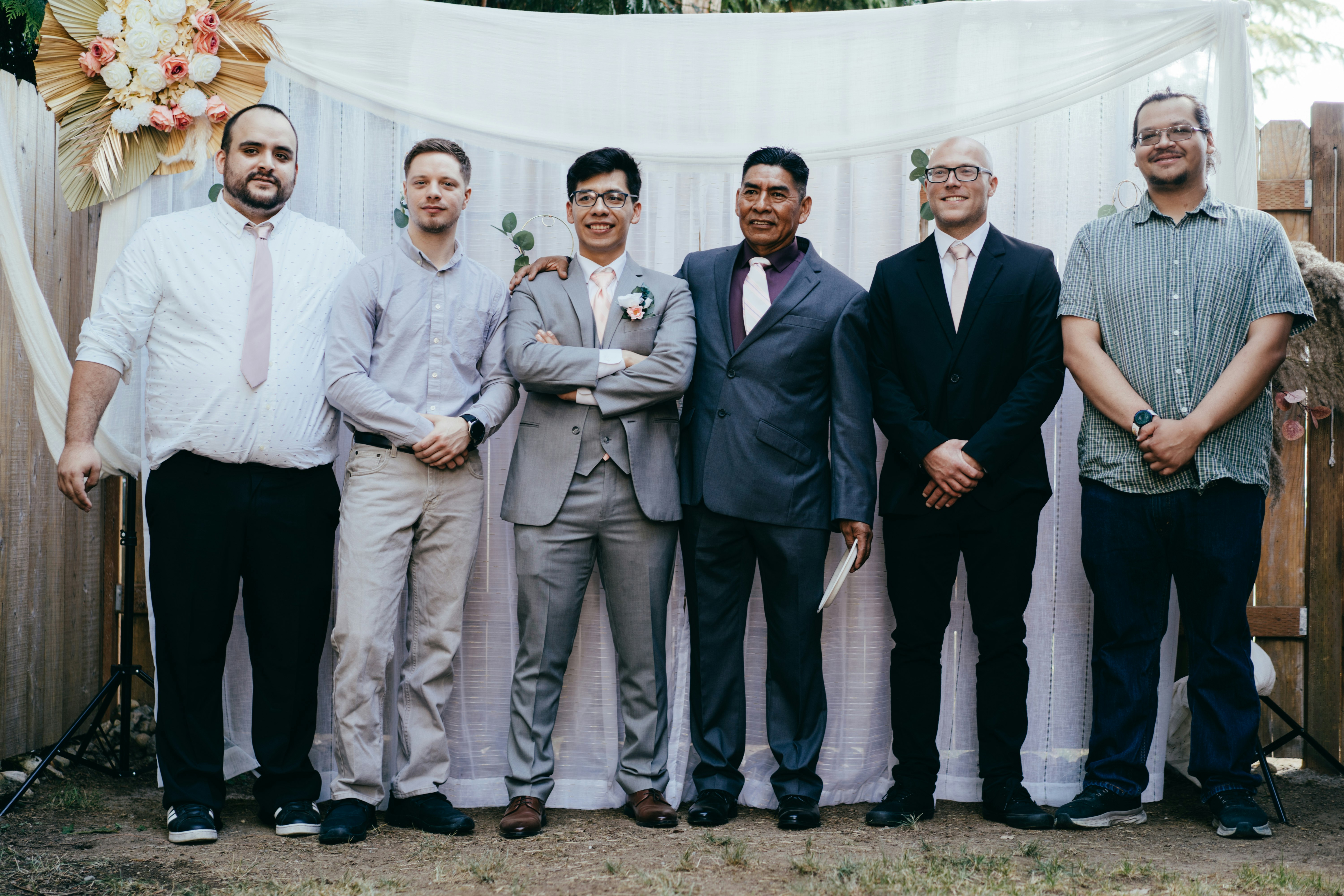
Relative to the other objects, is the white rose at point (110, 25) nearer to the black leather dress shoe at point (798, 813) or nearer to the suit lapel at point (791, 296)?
the suit lapel at point (791, 296)

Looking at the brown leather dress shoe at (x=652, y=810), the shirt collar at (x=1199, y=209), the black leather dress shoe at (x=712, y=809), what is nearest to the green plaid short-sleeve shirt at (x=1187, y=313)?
the shirt collar at (x=1199, y=209)

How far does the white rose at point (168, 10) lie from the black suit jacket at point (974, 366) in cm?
249

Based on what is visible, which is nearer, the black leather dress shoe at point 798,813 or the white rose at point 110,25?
the black leather dress shoe at point 798,813

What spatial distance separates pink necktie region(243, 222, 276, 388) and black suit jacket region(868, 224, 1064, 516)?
5.98 feet

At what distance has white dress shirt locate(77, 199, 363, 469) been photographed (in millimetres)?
3045

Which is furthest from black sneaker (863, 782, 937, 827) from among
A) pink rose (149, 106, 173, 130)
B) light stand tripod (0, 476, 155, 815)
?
pink rose (149, 106, 173, 130)

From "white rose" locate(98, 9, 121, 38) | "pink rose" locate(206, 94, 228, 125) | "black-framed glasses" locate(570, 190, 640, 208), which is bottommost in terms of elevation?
"black-framed glasses" locate(570, 190, 640, 208)

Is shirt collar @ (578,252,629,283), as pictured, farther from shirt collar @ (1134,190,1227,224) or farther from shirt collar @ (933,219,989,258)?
shirt collar @ (1134,190,1227,224)

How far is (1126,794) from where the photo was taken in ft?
10.3

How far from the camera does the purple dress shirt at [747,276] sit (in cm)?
326

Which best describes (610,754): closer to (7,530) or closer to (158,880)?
(158,880)

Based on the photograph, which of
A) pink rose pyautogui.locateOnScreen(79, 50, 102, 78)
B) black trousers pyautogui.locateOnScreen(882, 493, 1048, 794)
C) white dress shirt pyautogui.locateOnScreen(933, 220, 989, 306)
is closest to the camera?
black trousers pyautogui.locateOnScreen(882, 493, 1048, 794)

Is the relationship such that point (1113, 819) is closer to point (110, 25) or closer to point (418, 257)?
point (418, 257)

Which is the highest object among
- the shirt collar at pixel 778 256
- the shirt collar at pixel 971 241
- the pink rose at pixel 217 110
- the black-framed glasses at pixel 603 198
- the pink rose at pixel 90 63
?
the pink rose at pixel 90 63
